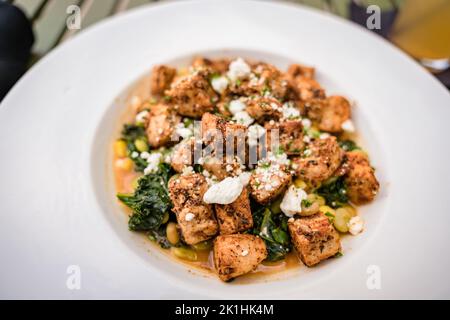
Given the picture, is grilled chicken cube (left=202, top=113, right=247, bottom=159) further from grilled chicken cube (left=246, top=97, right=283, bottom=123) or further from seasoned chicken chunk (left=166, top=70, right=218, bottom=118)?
seasoned chicken chunk (left=166, top=70, right=218, bottom=118)

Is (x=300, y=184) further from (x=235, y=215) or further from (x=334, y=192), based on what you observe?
(x=235, y=215)

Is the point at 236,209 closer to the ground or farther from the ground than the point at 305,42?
closer to the ground

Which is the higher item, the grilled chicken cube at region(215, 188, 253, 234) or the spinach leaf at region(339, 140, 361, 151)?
the spinach leaf at region(339, 140, 361, 151)

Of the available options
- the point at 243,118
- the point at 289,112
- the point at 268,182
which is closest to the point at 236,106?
the point at 243,118

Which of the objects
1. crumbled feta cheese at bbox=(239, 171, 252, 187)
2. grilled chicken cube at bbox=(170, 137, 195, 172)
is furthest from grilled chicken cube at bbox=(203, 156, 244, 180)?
grilled chicken cube at bbox=(170, 137, 195, 172)
